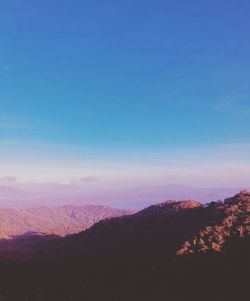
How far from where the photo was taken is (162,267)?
61.6 m

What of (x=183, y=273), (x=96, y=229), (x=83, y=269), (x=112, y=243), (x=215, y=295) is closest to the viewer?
(x=215, y=295)

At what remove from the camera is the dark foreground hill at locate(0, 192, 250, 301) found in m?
52.9

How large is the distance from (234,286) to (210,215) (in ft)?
141

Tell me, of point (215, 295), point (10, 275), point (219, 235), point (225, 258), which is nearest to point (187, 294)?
point (215, 295)

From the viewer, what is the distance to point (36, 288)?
67688 millimetres

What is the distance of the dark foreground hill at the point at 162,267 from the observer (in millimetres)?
52875

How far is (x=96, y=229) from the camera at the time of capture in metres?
127

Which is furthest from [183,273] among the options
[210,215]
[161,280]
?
[210,215]

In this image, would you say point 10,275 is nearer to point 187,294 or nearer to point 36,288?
point 36,288

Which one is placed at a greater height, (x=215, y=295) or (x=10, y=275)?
(x=215, y=295)

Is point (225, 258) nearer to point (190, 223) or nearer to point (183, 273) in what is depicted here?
point (183, 273)

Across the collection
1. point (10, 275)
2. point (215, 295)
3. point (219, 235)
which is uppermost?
point (219, 235)

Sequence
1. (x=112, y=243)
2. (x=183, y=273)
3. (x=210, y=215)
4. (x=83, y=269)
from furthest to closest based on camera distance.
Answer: (x=112, y=243)
(x=210, y=215)
(x=83, y=269)
(x=183, y=273)

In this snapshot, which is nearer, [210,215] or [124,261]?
[124,261]
